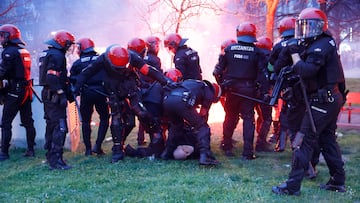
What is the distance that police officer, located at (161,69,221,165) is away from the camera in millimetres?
6379

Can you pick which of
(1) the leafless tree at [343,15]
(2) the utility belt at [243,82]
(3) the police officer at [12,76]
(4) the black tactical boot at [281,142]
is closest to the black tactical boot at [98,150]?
(3) the police officer at [12,76]

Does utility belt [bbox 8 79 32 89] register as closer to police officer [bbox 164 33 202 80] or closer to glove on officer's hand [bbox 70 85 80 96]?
glove on officer's hand [bbox 70 85 80 96]

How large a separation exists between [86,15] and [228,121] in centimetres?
2495

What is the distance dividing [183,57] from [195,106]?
73.6 inches

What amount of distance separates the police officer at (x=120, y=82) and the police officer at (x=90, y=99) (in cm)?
77

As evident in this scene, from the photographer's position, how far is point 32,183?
228 inches

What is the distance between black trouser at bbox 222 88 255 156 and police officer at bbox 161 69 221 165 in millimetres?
670

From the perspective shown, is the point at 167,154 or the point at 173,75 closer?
the point at 167,154

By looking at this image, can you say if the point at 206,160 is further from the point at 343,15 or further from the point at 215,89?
the point at 343,15

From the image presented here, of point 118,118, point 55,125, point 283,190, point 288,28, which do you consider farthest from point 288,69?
point 55,125

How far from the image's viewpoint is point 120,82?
6.81 metres

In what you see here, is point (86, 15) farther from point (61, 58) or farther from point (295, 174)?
point (295, 174)

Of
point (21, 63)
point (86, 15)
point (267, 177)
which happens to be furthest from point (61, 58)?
point (86, 15)

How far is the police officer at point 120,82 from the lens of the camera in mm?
6562
